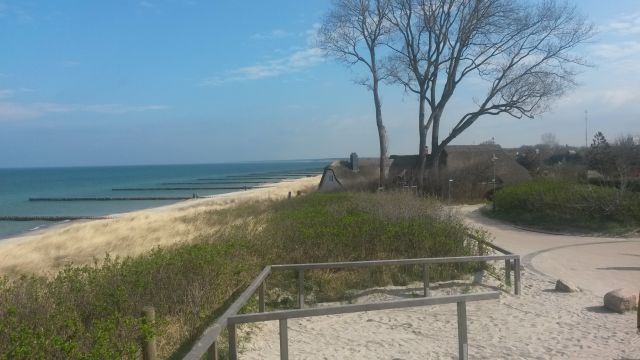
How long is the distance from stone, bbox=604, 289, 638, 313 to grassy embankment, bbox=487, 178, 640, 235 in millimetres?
10031

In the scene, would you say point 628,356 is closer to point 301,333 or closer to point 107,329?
point 301,333

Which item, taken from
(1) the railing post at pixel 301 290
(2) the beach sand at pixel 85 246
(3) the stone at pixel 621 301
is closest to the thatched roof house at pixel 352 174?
(2) the beach sand at pixel 85 246

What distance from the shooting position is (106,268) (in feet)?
25.2

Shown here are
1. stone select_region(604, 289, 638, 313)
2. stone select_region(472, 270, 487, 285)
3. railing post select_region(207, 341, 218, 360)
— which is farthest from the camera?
stone select_region(472, 270, 487, 285)

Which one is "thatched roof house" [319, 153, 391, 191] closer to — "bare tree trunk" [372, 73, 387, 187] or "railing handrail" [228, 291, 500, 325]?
"bare tree trunk" [372, 73, 387, 187]

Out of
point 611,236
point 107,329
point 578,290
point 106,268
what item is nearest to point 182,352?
point 107,329

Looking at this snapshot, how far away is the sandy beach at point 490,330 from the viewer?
22.6 feet

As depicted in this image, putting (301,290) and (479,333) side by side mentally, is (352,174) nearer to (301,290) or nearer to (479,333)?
(301,290)

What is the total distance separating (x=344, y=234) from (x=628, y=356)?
220 inches

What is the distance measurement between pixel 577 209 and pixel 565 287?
1024cm

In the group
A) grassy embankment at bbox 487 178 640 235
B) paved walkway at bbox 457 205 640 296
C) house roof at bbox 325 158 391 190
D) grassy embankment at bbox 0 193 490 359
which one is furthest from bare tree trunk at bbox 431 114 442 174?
grassy embankment at bbox 0 193 490 359

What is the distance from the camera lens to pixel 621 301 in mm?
8453

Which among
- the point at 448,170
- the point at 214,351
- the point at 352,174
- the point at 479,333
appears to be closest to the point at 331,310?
the point at 214,351

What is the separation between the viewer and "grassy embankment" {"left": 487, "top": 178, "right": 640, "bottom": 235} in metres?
18.2
